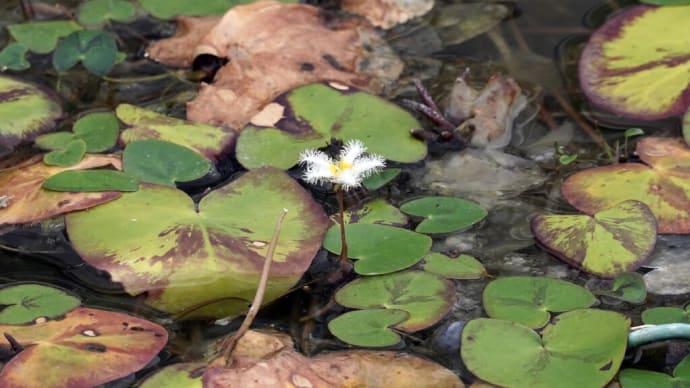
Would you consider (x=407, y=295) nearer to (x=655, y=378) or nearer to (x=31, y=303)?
(x=655, y=378)

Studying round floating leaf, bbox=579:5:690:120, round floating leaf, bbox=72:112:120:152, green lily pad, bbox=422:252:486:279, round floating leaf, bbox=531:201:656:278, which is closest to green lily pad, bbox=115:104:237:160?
round floating leaf, bbox=72:112:120:152

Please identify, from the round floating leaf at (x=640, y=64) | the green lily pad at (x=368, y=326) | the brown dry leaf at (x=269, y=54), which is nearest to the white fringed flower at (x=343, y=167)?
the green lily pad at (x=368, y=326)

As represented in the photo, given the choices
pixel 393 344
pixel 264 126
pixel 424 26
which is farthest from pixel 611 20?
pixel 393 344

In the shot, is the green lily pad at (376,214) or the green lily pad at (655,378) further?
the green lily pad at (376,214)

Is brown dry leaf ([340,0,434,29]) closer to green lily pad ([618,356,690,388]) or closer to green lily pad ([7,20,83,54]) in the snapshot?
green lily pad ([7,20,83,54])

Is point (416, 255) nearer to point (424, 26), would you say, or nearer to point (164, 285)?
point (164, 285)

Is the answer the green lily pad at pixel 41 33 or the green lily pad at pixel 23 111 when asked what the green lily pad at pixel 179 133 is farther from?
the green lily pad at pixel 41 33
